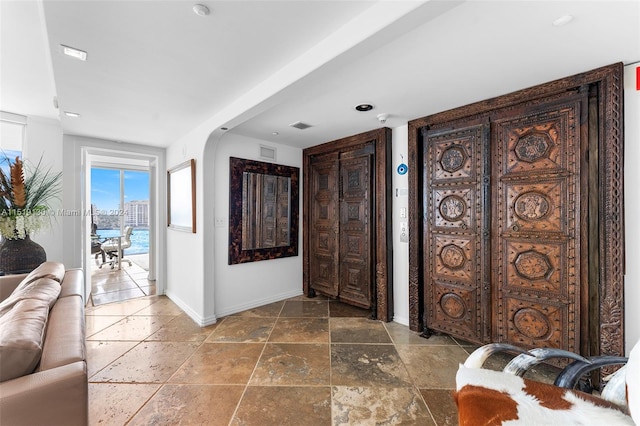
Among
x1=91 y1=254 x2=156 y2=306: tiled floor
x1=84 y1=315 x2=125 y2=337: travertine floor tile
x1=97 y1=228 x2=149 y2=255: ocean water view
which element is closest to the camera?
x1=84 y1=315 x2=125 y2=337: travertine floor tile

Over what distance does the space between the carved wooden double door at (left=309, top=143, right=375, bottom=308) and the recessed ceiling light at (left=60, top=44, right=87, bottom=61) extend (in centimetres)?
270

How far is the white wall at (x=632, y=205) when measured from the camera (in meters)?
1.79

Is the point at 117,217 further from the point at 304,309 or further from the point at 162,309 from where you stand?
the point at 304,309

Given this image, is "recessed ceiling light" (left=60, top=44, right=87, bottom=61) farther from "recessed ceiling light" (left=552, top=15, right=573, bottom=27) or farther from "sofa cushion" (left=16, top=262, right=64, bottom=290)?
"recessed ceiling light" (left=552, top=15, right=573, bottom=27)

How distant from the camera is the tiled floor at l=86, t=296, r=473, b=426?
177cm

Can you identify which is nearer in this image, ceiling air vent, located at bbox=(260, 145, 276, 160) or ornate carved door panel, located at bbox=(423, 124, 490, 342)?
ornate carved door panel, located at bbox=(423, 124, 490, 342)

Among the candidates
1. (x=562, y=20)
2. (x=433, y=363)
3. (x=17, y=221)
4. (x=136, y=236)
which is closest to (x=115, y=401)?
(x=17, y=221)

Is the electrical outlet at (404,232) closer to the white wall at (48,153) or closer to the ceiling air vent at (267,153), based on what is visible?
the ceiling air vent at (267,153)

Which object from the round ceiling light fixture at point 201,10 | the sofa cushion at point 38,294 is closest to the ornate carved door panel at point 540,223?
the round ceiling light fixture at point 201,10

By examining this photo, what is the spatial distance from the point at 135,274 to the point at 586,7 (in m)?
6.98

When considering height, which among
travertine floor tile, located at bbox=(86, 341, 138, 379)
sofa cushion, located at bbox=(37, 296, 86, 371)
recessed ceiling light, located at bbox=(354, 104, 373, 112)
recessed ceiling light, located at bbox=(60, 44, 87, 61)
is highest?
recessed ceiling light, located at bbox=(60, 44, 87, 61)

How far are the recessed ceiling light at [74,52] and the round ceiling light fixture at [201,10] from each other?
95 centimetres

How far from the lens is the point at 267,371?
223 centimetres

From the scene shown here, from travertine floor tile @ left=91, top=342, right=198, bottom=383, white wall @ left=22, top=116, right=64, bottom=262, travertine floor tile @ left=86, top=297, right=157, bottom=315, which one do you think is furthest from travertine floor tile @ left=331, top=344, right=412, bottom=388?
white wall @ left=22, top=116, right=64, bottom=262
